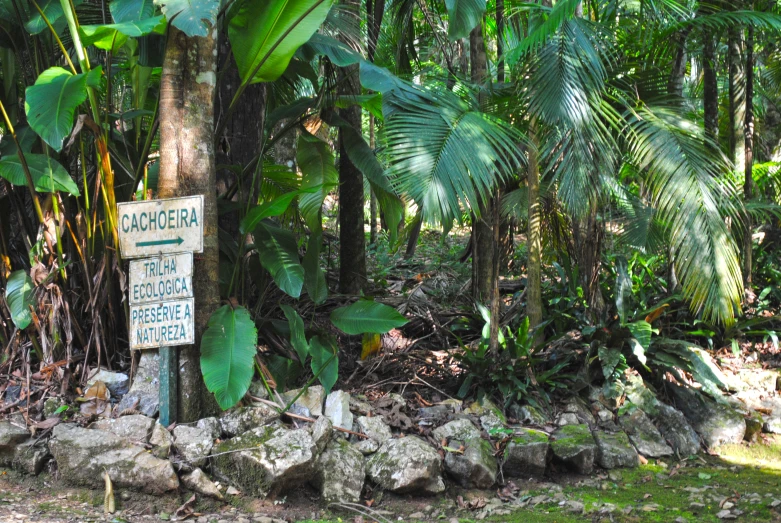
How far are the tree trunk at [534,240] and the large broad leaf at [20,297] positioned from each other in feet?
12.8

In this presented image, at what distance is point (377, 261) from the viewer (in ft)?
32.6

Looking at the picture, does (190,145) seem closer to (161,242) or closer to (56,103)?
(161,242)

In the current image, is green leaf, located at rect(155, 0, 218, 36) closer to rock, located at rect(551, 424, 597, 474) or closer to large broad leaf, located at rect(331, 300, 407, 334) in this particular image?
large broad leaf, located at rect(331, 300, 407, 334)

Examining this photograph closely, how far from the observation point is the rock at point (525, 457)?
4980mm

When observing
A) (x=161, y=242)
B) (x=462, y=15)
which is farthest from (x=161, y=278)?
(x=462, y=15)

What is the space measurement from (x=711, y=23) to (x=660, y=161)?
148 centimetres

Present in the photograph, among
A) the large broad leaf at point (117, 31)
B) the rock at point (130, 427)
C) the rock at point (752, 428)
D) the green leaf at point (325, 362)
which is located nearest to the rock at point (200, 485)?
the rock at point (130, 427)

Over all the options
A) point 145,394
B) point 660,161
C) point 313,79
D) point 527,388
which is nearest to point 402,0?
point 313,79

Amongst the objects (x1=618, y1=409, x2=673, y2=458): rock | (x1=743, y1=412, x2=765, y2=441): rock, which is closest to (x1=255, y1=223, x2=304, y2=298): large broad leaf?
(x1=618, y1=409, x2=673, y2=458): rock

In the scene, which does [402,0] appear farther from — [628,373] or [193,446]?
[193,446]

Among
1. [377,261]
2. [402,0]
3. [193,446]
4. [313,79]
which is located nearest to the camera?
[193,446]

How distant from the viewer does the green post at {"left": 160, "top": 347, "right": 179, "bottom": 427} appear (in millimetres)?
4379

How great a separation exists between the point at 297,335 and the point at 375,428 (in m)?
0.85

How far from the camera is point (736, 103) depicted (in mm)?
8680
